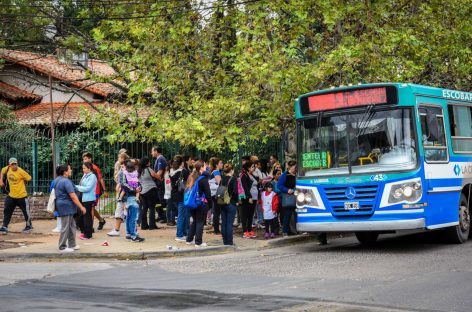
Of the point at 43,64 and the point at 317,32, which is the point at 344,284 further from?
the point at 43,64

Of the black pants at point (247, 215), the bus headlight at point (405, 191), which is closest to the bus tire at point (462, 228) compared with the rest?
the bus headlight at point (405, 191)

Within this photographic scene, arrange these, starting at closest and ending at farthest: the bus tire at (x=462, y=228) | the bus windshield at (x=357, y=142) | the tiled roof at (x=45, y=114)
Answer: the bus windshield at (x=357, y=142), the bus tire at (x=462, y=228), the tiled roof at (x=45, y=114)

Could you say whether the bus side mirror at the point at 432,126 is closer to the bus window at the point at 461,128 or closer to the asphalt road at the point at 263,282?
the bus window at the point at 461,128

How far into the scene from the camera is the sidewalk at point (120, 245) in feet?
50.4

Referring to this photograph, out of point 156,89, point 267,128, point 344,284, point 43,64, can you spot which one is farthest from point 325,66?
point 43,64

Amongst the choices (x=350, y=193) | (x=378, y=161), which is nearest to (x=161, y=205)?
(x=350, y=193)

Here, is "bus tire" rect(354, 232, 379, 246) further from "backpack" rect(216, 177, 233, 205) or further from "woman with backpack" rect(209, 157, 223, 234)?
"woman with backpack" rect(209, 157, 223, 234)

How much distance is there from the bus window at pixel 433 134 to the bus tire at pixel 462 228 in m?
1.31

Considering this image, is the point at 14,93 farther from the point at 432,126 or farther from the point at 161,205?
the point at 432,126

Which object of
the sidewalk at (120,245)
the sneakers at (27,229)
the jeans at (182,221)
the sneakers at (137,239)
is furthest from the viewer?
the sneakers at (27,229)

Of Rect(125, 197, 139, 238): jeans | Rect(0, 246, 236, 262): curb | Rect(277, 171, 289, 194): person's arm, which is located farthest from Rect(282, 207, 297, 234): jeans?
Rect(0, 246, 236, 262): curb

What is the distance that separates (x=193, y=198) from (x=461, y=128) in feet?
18.5

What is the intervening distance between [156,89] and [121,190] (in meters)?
6.12

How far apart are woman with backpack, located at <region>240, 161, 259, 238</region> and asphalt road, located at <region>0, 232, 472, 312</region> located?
2.01m
